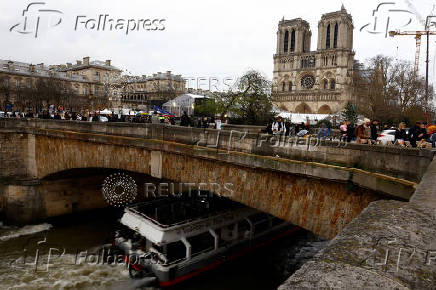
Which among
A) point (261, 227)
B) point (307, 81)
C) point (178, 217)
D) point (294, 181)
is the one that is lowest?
point (261, 227)

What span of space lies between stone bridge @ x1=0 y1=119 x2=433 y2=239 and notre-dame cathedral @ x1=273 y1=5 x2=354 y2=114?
69766 millimetres

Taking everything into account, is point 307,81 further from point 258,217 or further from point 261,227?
point 258,217

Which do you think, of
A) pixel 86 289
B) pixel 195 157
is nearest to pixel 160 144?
pixel 195 157

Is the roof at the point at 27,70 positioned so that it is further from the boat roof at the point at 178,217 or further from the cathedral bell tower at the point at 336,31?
the cathedral bell tower at the point at 336,31

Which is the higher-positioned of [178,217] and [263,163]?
[263,163]

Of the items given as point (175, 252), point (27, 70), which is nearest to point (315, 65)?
point (27, 70)

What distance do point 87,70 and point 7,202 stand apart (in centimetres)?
6543

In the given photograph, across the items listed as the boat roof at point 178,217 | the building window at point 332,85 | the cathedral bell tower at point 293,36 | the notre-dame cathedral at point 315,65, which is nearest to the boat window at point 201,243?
the boat roof at point 178,217

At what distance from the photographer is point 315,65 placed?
8931 centimetres

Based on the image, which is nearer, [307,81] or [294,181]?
[294,181]

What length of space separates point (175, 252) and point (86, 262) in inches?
198

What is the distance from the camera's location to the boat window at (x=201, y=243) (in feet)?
56.2

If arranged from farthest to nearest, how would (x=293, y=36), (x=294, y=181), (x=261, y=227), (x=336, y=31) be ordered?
1. (x=293, y=36)
2. (x=336, y=31)
3. (x=261, y=227)
4. (x=294, y=181)

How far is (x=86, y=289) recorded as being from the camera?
1461cm
